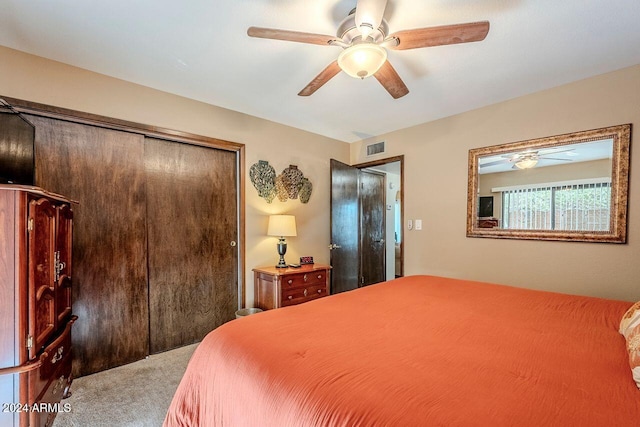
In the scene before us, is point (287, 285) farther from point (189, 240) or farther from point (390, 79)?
point (390, 79)

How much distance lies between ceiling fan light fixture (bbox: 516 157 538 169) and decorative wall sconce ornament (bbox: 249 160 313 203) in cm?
231

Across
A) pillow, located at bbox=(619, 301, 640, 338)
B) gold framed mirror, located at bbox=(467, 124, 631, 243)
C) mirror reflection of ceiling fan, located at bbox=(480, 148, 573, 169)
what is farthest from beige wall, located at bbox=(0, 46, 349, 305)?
pillow, located at bbox=(619, 301, 640, 338)

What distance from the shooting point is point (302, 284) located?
3.09 m

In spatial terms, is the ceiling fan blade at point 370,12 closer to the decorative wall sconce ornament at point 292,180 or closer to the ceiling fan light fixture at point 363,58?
the ceiling fan light fixture at point 363,58

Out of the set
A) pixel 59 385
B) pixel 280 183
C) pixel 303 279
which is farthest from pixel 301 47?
pixel 59 385

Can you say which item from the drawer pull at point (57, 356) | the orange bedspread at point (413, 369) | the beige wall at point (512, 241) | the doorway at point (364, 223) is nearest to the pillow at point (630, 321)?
the orange bedspread at point (413, 369)

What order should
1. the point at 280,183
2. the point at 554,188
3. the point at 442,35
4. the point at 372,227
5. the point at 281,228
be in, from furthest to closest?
1. the point at 372,227
2. the point at 280,183
3. the point at 281,228
4. the point at 554,188
5. the point at 442,35

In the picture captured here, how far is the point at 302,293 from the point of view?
3.09 m

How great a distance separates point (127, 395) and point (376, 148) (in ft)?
12.0

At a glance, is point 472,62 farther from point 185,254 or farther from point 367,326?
point 185,254

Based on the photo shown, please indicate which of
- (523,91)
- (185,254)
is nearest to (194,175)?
(185,254)

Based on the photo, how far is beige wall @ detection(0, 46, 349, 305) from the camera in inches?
80.0

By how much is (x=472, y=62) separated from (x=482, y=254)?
1.84m

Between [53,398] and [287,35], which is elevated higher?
[287,35]
